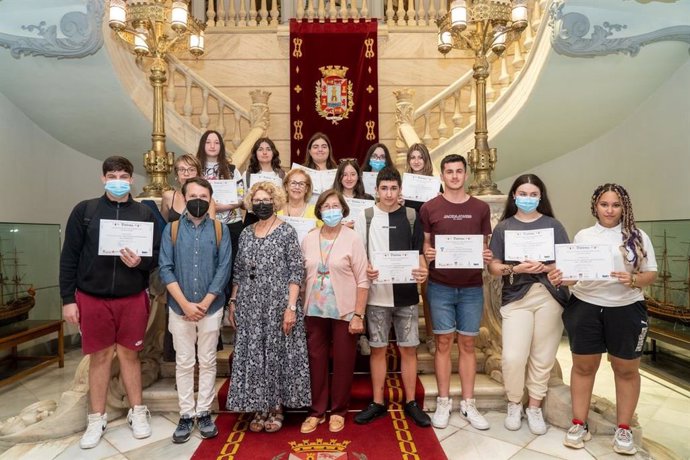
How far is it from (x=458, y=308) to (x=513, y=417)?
84 centimetres

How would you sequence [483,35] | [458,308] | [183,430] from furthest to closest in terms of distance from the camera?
[483,35] < [458,308] < [183,430]

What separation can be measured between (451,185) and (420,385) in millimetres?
1519

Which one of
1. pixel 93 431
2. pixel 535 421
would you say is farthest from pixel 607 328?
pixel 93 431

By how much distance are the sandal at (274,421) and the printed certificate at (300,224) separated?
1138 mm

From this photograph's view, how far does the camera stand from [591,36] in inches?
181

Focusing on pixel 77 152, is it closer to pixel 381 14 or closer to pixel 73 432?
pixel 73 432

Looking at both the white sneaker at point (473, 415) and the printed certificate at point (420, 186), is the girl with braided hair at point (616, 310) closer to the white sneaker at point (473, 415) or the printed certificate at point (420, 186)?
the white sneaker at point (473, 415)

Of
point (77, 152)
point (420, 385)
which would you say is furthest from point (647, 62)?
point (77, 152)

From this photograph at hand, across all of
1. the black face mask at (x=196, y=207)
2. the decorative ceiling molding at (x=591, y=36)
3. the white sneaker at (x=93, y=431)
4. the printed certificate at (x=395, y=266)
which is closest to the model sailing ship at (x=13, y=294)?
the white sneaker at (x=93, y=431)

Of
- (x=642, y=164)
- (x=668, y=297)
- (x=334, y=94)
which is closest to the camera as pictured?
(x=668, y=297)

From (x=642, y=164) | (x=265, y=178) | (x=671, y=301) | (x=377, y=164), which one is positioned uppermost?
(x=642, y=164)

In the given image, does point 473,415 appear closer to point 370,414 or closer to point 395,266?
point 370,414

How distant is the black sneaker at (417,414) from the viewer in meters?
2.98

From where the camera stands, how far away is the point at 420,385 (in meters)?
3.35
